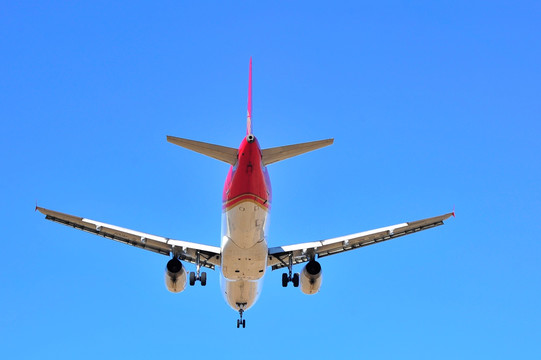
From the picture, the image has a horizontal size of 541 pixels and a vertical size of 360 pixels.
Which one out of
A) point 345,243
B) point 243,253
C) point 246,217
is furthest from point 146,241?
point 345,243

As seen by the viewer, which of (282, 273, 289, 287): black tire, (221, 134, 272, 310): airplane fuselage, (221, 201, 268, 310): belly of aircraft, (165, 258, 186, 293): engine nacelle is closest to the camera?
(221, 134, 272, 310): airplane fuselage

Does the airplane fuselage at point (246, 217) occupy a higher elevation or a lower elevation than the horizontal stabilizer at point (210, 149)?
lower

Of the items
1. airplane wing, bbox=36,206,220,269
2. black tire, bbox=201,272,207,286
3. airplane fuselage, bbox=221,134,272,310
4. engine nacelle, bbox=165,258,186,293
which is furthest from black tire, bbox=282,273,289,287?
engine nacelle, bbox=165,258,186,293

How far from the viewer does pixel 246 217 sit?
1394 inches

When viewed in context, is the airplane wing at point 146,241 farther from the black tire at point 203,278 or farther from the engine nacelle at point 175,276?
the black tire at point 203,278

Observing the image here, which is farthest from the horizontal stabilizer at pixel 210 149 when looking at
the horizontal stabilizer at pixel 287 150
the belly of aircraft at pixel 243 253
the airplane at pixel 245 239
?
the belly of aircraft at pixel 243 253

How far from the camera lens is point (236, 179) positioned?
3481 centimetres

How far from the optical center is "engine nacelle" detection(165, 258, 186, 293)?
134 feet

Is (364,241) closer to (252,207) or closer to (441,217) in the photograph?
(441,217)

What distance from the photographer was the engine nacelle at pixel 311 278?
4169 cm

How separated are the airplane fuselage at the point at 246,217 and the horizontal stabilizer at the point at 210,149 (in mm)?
462

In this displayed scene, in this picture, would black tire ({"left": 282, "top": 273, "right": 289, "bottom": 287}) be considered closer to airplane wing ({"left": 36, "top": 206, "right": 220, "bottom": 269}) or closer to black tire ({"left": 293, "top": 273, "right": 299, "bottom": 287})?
black tire ({"left": 293, "top": 273, "right": 299, "bottom": 287})

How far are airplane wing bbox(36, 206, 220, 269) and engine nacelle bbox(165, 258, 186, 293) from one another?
1284 mm

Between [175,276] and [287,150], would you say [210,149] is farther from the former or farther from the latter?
[175,276]
